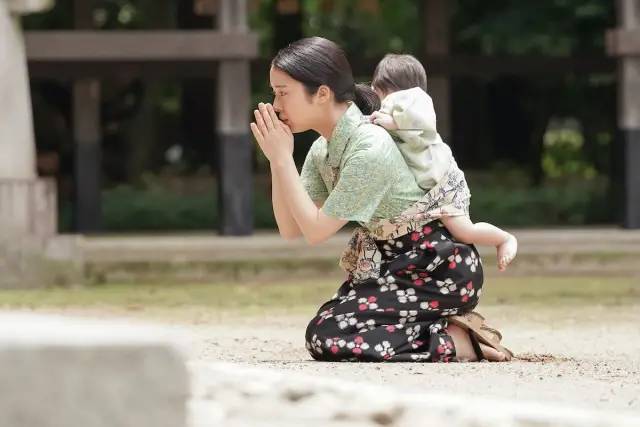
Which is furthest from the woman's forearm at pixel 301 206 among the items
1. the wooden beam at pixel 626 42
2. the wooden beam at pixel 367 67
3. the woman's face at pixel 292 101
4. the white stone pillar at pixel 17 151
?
the wooden beam at pixel 367 67

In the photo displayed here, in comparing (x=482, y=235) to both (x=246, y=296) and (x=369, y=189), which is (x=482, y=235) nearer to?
(x=369, y=189)

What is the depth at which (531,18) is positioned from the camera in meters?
17.0

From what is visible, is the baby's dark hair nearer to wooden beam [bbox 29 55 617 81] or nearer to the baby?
the baby

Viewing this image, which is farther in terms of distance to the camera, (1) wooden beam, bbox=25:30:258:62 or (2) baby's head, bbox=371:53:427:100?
(1) wooden beam, bbox=25:30:258:62

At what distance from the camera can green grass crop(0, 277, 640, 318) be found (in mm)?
10188

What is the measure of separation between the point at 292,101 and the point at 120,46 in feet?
26.1

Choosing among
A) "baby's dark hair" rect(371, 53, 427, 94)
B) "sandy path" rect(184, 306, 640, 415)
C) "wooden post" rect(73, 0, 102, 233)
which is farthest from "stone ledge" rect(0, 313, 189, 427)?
"wooden post" rect(73, 0, 102, 233)

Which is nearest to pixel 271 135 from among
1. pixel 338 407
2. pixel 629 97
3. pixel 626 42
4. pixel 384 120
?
pixel 384 120

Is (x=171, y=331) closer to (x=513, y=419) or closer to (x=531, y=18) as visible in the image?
(x=513, y=419)

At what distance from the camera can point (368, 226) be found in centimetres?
619

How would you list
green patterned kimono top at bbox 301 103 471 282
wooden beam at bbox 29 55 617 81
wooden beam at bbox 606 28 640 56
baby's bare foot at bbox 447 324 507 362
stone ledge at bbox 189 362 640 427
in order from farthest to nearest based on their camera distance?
wooden beam at bbox 29 55 617 81, wooden beam at bbox 606 28 640 56, baby's bare foot at bbox 447 324 507 362, green patterned kimono top at bbox 301 103 471 282, stone ledge at bbox 189 362 640 427

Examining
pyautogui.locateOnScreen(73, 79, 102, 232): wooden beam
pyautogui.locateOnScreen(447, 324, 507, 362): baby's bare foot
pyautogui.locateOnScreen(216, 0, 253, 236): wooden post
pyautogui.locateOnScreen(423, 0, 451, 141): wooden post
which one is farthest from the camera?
pyautogui.locateOnScreen(73, 79, 102, 232): wooden beam

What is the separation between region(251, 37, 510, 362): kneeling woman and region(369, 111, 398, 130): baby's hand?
0.14 ft

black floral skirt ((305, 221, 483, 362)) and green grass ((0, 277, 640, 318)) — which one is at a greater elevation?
black floral skirt ((305, 221, 483, 362))
